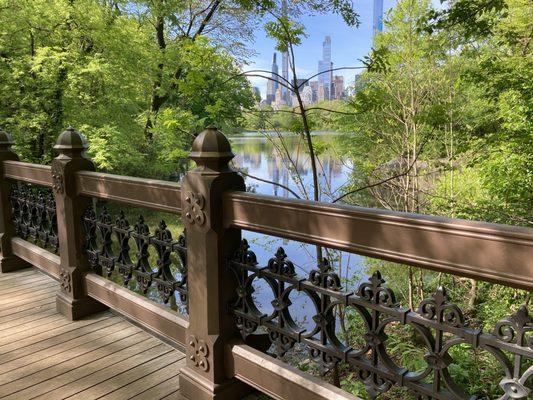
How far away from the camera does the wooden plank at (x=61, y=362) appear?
2.26m

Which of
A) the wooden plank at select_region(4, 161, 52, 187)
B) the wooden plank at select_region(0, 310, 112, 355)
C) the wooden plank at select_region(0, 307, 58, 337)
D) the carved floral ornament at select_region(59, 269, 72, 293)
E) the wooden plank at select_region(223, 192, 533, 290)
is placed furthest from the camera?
the wooden plank at select_region(4, 161, 52, 187)

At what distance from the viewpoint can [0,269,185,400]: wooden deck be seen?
2.18 metres

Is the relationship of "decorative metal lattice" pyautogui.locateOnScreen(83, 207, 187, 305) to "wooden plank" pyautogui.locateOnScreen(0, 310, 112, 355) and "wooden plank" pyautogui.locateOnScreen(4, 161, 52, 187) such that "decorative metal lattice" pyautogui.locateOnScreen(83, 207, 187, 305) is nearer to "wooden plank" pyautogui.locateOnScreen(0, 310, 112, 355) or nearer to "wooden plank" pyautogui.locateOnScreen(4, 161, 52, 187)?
"wooden plank" pyautogui.locateOnScreen(0, 310, 112, 355)

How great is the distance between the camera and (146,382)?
227cm

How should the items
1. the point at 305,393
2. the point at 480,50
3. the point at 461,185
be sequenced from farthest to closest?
the point at 461,185 < the point at 480,50 < the point at 305,393

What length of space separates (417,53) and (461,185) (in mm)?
3562

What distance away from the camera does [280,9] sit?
3.70 metres

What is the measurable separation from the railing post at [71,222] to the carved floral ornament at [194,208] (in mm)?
1338

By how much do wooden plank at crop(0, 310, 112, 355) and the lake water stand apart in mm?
1569

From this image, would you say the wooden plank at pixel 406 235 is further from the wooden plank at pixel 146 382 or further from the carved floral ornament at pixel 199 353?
the wooden plank at pixel 146 382

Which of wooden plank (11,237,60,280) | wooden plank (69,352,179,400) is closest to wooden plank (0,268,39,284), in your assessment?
wooden plank (11,237,60,280)

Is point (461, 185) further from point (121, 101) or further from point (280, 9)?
point (121, 101)

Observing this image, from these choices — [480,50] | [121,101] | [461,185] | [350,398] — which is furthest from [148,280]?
[121,101]

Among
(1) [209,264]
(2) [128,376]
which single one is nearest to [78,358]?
(2) [128,376]
